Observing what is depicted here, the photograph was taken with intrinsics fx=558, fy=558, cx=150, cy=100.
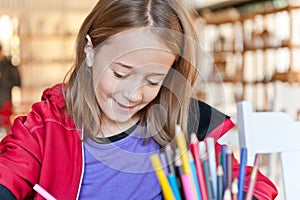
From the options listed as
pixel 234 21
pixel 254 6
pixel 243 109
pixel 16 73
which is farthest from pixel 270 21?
pixel 243 109

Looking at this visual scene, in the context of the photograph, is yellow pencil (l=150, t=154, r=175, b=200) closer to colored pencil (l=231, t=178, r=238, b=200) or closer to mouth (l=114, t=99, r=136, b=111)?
colored pencil (l=231, t=178, r=238, b=200)

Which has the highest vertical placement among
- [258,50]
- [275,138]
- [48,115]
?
[48,115]

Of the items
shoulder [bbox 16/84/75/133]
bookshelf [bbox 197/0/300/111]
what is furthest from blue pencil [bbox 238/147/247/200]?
bookshelf [bbox 197/0/300/111]

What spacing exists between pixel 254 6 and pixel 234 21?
85 centimetres

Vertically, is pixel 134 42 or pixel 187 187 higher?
pixel 134 42

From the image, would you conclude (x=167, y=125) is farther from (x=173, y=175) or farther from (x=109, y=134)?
(x=173, y=175)

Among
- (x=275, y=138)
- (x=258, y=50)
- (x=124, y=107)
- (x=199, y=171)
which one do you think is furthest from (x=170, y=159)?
(x=258, y=50)

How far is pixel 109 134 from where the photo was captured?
66 cm

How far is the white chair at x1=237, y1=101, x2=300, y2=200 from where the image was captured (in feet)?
2.76

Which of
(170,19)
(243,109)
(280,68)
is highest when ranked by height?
(170,19)

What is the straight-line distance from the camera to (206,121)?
25.6 inches

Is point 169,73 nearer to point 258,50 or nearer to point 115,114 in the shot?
point 115,114

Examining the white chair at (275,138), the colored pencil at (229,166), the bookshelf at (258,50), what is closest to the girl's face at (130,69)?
the colored pencil at (229,166)

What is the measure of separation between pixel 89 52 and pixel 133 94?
0.09m
